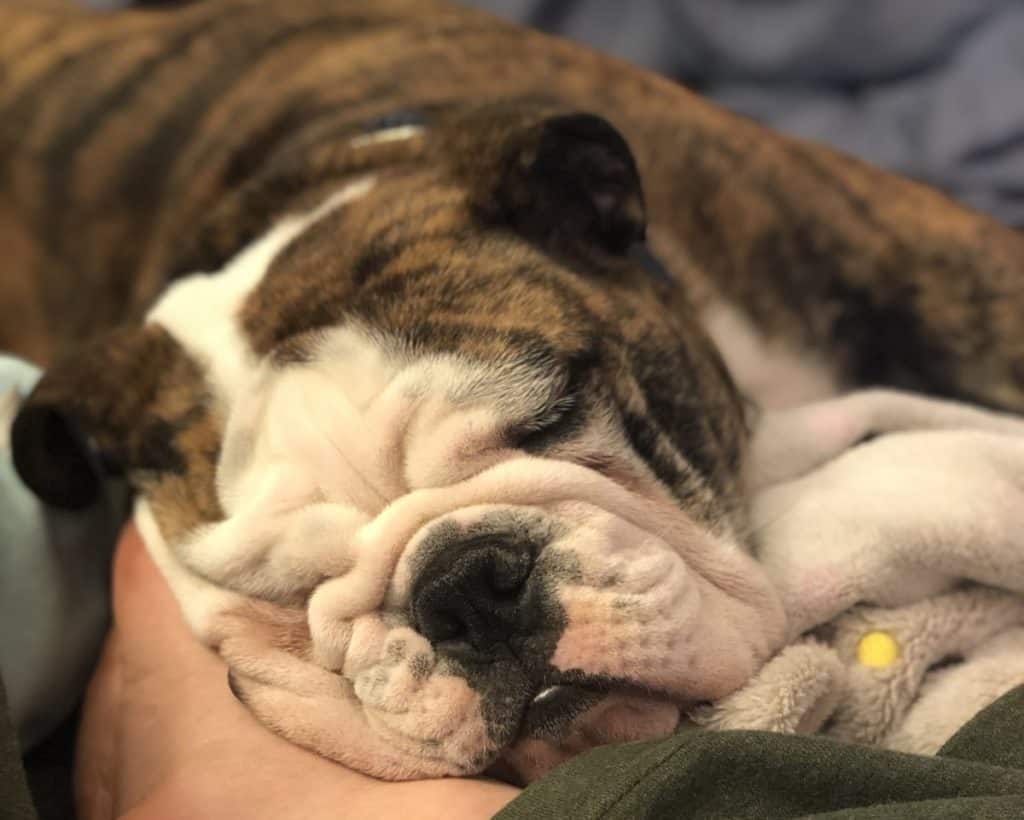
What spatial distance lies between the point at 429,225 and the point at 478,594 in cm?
45

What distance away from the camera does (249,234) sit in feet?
4.85

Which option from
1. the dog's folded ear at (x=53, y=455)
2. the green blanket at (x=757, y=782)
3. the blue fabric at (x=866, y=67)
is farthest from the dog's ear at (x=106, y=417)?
the blue fabric at (x=866, y=67)

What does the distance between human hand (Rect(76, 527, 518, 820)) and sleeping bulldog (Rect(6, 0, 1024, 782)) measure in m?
0.03

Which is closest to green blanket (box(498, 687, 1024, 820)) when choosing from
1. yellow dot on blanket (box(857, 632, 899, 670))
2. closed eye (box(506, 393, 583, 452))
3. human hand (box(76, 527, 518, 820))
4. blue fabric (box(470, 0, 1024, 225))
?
human hand (box(76, 527, 518, 820))

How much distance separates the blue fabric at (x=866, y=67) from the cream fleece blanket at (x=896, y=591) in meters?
0.91

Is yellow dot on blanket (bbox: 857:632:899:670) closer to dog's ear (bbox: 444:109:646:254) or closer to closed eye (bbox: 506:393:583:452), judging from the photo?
closed eye (bbox: 506:393:583:452)

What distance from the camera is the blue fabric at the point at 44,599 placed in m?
1.19

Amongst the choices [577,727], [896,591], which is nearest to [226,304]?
[577,727]

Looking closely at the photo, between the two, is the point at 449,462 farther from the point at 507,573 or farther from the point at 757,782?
the point at 757,782

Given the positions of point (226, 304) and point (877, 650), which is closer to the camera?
point (877, 650)

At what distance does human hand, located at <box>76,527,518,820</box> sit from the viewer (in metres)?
0.93

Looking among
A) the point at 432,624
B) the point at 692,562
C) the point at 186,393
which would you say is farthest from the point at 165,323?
the point at 692,562

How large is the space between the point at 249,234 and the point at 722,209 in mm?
669

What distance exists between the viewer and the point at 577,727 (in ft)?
3.23
